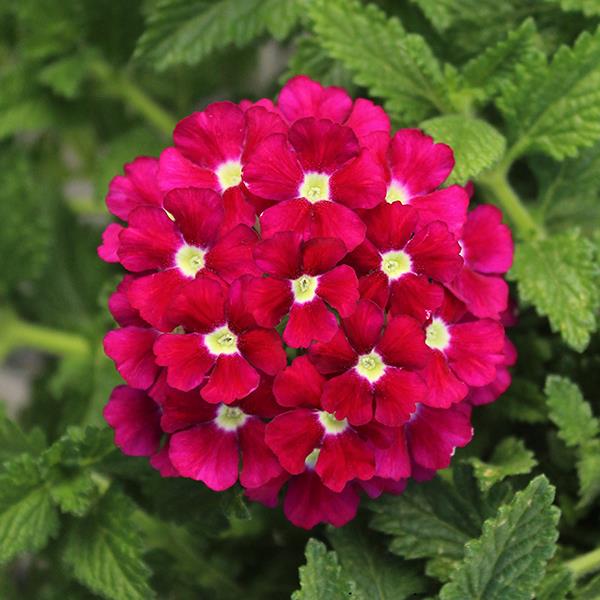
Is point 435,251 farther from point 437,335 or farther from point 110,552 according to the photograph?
point 110,552

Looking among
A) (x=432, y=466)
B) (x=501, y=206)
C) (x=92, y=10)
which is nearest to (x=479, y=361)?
(x=432, y=466)

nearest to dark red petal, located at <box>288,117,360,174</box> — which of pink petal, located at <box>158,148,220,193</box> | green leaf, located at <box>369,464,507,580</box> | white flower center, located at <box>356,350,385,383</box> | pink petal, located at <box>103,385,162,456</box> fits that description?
pink petal, located at <box>158,148,220,193</box>

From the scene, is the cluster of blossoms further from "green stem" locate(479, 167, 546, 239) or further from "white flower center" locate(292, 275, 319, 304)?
"green stem" locate(479, 167, 546, 239)

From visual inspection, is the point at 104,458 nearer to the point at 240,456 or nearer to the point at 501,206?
the point at 240,456

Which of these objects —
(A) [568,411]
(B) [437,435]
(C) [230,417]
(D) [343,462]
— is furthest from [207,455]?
(A) [568,411]

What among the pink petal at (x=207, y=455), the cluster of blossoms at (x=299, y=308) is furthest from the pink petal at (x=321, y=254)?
the pink petal at (x=207, y=455)

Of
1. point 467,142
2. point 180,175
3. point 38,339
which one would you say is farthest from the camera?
point 38,339
